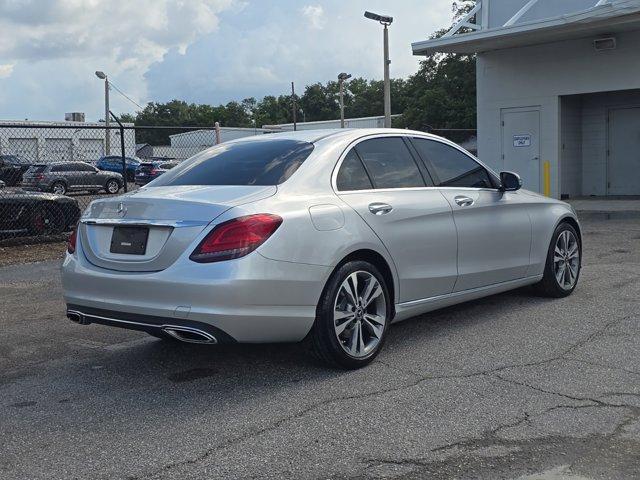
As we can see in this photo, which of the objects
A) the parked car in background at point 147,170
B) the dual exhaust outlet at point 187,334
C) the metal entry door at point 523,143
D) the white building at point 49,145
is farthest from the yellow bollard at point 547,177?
the parked car in background at point 147,170

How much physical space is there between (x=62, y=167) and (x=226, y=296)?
1029 inches

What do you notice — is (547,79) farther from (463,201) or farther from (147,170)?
(147,170)

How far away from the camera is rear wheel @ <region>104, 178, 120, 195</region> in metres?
31.6

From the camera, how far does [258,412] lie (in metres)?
4.33

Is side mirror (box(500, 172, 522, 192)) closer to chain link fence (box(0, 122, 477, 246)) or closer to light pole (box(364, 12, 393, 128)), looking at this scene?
chain link fence (box(0, 122, 477, 246))

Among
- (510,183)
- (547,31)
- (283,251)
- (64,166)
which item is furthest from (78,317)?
(64,166)

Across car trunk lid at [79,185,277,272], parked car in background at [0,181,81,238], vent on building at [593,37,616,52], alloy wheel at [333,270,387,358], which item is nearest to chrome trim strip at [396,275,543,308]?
alloy wheel at [333,270,387,358]

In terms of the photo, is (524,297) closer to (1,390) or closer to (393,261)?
(393,261)

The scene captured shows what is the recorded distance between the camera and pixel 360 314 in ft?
16.5

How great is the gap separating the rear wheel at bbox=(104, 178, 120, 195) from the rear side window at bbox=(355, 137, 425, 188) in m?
27.1

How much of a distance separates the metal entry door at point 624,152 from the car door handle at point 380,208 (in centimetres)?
1625

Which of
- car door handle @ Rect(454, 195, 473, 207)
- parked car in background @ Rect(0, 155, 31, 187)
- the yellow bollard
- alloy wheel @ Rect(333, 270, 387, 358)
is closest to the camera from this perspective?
alloy wheel @ Rect(333, 270, 387, 358)

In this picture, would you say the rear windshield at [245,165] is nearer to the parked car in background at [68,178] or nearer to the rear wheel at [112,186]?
the parked car in background at [68,178]

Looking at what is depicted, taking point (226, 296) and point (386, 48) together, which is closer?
point (226, 296)
